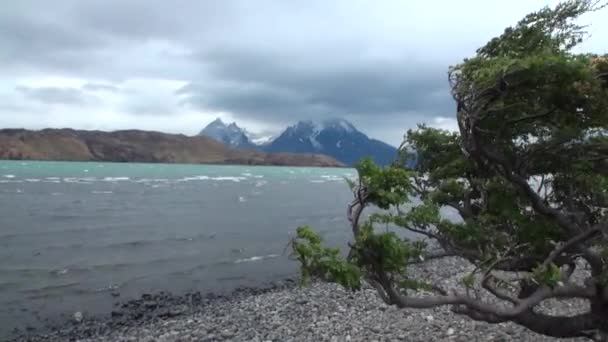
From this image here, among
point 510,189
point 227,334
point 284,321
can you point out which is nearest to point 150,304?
point 227,334

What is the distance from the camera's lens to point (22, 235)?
31.5m

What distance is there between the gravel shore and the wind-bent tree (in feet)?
12.6

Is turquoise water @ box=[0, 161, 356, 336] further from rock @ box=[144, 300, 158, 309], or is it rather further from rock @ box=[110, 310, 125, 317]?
rock @ box=[144, 300, 158, 309]

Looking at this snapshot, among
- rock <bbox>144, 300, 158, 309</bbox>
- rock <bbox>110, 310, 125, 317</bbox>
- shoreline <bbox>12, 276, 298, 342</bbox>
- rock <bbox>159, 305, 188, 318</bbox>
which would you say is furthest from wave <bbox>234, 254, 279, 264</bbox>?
rock <bbox>110, 310, 125, 317</bbox>

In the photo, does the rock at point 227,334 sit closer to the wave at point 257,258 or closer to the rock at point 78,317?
the rock at point 78,317

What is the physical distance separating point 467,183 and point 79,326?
13.6 meters

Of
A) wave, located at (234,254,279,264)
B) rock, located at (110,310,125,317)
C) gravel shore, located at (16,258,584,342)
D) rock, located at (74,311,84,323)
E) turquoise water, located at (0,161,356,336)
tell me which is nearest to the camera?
gravel shore, located at (16,258,584,342)

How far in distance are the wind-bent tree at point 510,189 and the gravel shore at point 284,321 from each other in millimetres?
3847

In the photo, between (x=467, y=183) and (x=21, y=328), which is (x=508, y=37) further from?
(x=21, y=328)

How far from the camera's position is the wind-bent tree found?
20.4 feet

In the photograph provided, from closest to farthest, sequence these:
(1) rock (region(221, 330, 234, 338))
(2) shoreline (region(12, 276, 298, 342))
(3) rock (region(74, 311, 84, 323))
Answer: (1) rock (region(221, 330, 234, 338)), (2) shoreline (region(12, 276, 298, 342)), (3) rock (region(74, 311, 84, 323))

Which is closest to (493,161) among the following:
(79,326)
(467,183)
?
(467,183)

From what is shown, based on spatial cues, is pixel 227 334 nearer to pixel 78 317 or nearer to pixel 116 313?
pixel 116 313

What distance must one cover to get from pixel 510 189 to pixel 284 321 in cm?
904
